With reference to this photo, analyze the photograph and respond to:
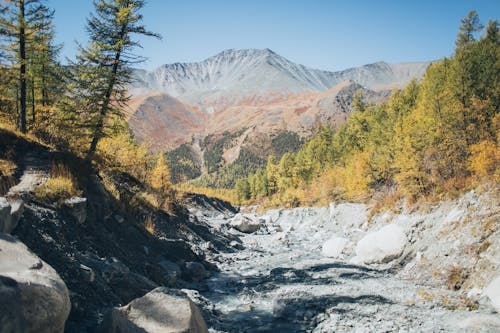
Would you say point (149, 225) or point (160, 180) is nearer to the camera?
point (149, 225)

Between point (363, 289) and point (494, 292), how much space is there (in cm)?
493

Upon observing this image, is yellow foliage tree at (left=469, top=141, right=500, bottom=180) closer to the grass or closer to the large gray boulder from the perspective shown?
the large gray boulder

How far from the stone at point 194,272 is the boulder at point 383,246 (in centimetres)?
1025

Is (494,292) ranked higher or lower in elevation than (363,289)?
higher

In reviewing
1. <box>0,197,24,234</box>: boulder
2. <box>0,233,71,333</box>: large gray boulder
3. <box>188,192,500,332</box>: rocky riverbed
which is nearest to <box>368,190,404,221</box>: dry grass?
<box>188,192,500,332</box>: rocky riverbed

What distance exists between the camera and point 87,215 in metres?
13.4

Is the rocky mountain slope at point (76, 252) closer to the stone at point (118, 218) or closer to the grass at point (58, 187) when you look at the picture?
the stone at point (118, 218)

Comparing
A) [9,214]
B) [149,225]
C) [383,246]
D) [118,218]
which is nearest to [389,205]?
[383,246]

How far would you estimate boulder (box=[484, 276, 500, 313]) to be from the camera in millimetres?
10616

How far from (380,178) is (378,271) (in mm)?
24395

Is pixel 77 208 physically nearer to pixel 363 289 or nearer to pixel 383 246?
pixel 363 289

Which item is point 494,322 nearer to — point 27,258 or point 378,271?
point 378,271

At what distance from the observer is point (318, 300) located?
13.2m

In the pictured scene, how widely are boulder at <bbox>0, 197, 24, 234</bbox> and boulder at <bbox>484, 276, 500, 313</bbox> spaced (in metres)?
14.6
